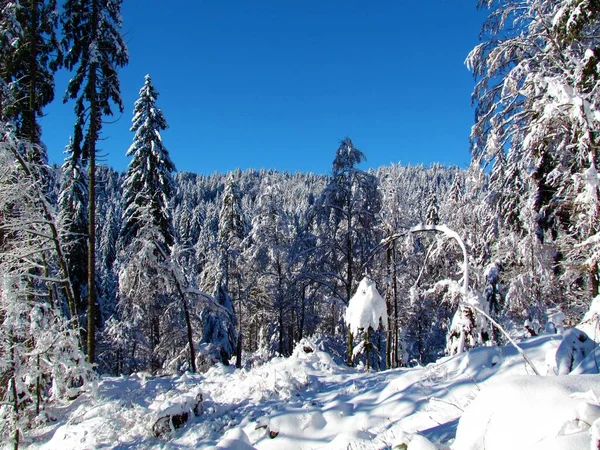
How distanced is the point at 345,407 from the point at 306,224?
10.1m

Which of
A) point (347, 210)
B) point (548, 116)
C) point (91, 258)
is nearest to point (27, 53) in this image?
point (91, 258)

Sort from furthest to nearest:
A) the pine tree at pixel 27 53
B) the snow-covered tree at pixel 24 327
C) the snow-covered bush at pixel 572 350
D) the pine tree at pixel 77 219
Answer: the pine tree at pixel 77 219
the pine tree at pixel 27 53
the snow-covered tree at pixel 24 327
the snow-covered bush at pixel 572 350

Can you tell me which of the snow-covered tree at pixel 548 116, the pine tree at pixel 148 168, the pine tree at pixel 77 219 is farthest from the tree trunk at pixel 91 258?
the snow-covered tree at pixel 548 116

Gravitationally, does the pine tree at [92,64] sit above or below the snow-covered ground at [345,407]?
above

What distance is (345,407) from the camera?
648 cm

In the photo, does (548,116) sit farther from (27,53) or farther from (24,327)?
(27,53)

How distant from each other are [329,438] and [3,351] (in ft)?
21.3

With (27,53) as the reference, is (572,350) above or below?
below

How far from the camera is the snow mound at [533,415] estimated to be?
2.05 m

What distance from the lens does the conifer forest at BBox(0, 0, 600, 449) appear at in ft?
20.5

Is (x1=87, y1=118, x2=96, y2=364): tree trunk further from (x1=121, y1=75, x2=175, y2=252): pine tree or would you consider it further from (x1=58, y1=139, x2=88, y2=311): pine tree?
(x1=58, y1=139, x2=88, y2=311): pine tree

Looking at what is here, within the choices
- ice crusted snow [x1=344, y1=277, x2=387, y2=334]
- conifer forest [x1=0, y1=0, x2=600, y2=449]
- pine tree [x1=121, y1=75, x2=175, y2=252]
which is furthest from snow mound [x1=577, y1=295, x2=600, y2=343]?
pine tree [x1=121, y1=75, x2=175, y2=252]

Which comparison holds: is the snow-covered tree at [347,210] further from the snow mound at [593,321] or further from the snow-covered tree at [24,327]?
the snow mound at [593,321]

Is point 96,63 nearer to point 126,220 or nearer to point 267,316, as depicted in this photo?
point 126,220
